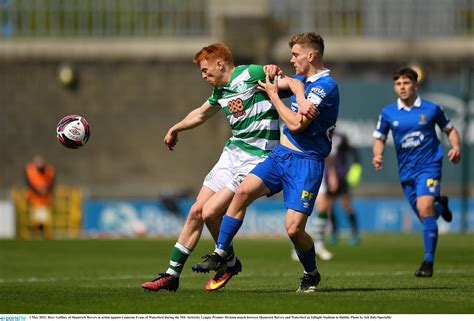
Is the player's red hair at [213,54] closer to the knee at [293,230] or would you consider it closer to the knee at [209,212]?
the knee at [209,212]

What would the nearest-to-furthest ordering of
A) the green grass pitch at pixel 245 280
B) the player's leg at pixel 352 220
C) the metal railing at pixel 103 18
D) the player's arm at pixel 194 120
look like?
the green grass pitch at pixel 245 280 → the player's arm at pixel 194 120 → the player's leg at pixel 352 220 → the metal railing at pixel 103 18

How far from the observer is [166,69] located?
33.3 metres

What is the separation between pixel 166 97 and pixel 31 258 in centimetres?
1458

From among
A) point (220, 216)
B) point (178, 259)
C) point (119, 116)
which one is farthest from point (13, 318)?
point (119, 116)

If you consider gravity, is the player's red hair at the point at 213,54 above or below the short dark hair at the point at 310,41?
below

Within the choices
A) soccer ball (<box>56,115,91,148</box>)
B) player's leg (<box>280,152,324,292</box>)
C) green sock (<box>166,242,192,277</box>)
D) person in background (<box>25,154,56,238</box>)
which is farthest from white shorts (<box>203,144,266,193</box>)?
person in background (<box>25,154,56,238</box>)

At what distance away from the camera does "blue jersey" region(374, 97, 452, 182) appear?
13.5 m

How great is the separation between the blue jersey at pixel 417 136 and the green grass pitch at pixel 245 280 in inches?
50.6

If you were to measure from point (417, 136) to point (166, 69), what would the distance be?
799 inches

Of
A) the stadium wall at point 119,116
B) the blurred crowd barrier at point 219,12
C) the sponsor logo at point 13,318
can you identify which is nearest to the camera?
the sponsor logo at point 13,318

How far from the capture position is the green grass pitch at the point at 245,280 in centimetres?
922

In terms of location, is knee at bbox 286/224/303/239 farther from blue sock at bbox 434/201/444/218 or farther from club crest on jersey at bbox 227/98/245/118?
blue sock at bbox 434/201/444/218

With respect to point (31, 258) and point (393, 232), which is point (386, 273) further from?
point (393, 232)

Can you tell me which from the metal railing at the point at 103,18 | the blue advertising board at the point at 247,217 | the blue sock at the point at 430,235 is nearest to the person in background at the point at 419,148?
the blue sock at the point at 430,235
